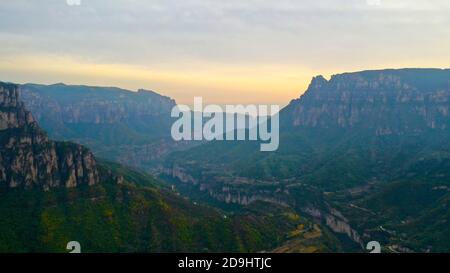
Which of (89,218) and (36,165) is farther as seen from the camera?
(36,165)

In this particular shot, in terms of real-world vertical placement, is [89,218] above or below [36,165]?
below

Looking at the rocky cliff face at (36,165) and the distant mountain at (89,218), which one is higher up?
the rocky cliff face at (36,165)

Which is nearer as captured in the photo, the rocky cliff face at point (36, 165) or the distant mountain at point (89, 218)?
the distant mountain at point (89, 218)

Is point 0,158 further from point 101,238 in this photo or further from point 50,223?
point 101,238
